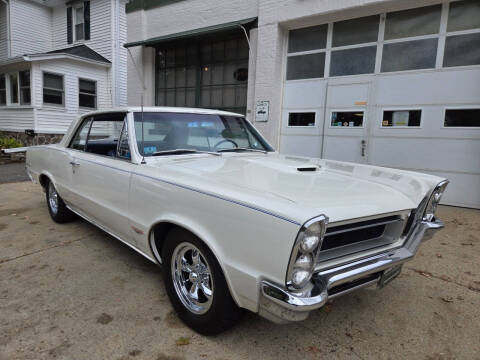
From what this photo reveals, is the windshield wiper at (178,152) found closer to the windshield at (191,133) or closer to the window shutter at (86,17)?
the windshield at (191,133)

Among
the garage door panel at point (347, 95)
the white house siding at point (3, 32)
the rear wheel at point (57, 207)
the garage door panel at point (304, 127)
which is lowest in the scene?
the rear wheel at point (57, 207)

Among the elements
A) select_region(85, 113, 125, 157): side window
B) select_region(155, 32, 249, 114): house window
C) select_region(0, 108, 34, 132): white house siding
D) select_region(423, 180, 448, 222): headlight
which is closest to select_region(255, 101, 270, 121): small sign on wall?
select_region(155, 32, 249, 114): house window

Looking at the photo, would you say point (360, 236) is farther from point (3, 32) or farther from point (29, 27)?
point (3, 32)

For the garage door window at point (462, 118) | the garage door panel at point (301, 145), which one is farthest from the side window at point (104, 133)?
the garage door window at point (462, 118)

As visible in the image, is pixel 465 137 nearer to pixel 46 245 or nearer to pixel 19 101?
pixel 46 245

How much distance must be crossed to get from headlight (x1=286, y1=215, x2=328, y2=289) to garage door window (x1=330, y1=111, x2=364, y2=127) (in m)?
5.84

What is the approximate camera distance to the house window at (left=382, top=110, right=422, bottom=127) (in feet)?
20.9

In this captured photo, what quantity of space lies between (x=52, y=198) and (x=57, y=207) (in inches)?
10.4

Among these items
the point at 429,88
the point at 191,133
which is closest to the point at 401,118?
the point at 429,88

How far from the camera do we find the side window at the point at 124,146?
2.91 m

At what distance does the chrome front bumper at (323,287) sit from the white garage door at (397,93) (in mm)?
4897

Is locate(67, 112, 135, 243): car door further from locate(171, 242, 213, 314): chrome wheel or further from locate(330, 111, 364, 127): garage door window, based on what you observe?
locate(330, 111, 364, 127): garage door window

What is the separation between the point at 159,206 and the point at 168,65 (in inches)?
347

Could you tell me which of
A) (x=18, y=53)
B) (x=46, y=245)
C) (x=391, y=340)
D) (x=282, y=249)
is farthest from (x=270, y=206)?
(x=18, y=53)
